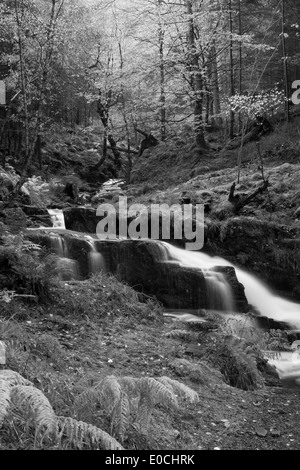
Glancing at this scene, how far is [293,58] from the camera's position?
17.2 m

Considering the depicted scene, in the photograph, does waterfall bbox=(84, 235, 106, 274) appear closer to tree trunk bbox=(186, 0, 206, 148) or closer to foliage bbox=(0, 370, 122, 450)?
foliage bbox=(0, 370, 122, 450)

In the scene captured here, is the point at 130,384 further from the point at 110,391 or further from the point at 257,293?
the point at 257,293

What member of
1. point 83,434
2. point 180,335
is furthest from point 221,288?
point 83,434

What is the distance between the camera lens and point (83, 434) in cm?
276

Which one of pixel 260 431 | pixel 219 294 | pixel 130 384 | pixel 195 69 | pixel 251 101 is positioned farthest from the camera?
pixel 195 69

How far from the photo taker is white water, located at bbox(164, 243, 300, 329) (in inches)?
338

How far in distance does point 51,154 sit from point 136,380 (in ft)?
66.5

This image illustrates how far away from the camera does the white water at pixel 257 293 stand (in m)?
8.59

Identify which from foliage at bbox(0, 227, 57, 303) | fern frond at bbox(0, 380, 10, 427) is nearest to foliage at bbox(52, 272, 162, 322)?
foliage at bbox(0, 227, 57, 303)

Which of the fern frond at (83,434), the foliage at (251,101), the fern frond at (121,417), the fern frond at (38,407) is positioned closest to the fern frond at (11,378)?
the fern frond at (38,407)

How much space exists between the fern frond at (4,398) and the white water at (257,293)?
639cm

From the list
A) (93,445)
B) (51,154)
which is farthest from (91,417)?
(51,154)

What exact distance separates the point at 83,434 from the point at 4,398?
1.97ft
